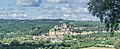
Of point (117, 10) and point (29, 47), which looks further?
point (29, 47)

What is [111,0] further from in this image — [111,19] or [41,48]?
[41,48]

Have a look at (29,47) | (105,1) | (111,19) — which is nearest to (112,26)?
(111,19)

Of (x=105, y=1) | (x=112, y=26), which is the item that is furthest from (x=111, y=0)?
(x=112, y=26)

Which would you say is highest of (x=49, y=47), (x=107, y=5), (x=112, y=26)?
(x=107, y=5)

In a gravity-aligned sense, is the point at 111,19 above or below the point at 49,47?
above

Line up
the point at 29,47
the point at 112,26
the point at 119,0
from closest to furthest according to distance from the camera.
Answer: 1. the point at 119,0
2. the point at 112,26
3. the point at 29,47

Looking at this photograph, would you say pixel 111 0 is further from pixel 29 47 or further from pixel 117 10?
pixel 29 47

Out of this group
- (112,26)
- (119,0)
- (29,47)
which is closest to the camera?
(119,0)
